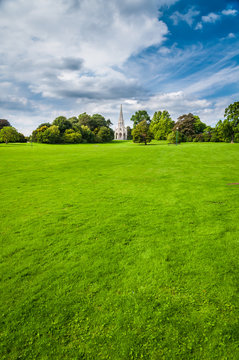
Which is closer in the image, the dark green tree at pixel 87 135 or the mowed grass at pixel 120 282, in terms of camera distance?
the mowed grass at pixel 120 282

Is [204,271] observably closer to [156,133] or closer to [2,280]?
[2,280]

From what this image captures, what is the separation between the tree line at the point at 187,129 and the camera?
5385 cm

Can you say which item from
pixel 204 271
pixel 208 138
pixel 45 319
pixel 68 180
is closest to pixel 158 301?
pixel 204 271

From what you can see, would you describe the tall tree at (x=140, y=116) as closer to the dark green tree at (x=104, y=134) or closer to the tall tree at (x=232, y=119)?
the dark green tree at (x=104, y=134)

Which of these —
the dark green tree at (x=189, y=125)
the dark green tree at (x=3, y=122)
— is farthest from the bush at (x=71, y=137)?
the dark green tree at (x=3, y=122)

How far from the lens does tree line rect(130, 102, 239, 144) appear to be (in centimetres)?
5385

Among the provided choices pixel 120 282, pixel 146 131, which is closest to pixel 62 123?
pixel 146 131

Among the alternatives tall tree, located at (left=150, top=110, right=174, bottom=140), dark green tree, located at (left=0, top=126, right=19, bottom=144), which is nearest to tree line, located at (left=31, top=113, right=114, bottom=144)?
dark green tree, located at (left=0, top=126, right=19, bottom=144)

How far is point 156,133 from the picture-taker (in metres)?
80.3

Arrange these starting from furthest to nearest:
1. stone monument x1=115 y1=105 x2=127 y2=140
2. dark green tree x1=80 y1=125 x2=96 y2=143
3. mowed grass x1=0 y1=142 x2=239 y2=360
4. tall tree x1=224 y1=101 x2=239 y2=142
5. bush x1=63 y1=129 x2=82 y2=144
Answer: stone monument x1=115 y1=105 x2=127 y2=140 < dark green tree x1=80 y1=125 x2=96 y2=143 < bush x1=63 y1=129 x2=82 y2=144 < tall tree x1=224 y1=101 x2=239 y2=142 < mowed grass x1=0 y1=142 x2=239 y2=360

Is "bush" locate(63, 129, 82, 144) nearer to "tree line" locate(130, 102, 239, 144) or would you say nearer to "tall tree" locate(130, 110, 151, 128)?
"tree line" locate(130, 102, 239, 144)

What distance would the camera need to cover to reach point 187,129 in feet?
253

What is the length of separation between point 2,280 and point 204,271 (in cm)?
443

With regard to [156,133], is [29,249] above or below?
below
